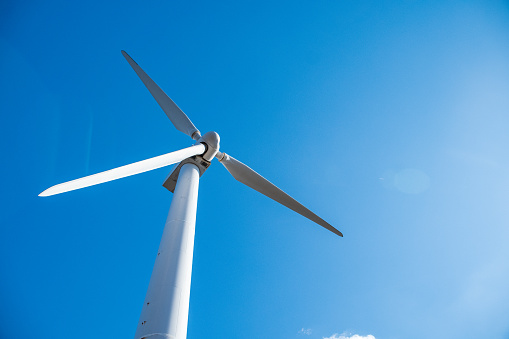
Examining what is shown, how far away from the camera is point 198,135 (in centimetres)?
1485

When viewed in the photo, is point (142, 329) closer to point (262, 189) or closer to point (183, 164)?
point (183, 164)

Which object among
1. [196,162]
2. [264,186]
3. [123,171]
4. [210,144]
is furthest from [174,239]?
[264,186]

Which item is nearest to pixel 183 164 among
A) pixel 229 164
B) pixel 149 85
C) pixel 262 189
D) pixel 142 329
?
pixel 229 164

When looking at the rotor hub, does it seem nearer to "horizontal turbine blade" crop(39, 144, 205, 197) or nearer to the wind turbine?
the wind turbine

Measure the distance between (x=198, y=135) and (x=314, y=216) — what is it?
669cm

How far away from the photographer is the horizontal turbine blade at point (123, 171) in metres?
6.40

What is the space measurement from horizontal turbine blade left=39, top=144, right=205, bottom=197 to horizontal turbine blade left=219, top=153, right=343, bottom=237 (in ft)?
8.56

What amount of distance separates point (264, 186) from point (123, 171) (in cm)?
783

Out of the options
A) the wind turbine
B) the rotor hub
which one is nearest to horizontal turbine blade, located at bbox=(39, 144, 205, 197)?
the wind turbine

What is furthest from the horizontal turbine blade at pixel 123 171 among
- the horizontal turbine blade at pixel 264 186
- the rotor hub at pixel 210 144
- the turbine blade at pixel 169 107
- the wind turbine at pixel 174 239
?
the turbine blade at pixel 169 107

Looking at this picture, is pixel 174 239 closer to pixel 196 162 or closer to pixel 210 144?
pixel 196 162

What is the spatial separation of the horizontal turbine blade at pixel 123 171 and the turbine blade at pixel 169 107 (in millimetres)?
3489

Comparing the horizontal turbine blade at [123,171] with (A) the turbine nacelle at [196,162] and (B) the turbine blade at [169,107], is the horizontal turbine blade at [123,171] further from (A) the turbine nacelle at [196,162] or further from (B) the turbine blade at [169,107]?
(B) the turbine blade at [169,107]

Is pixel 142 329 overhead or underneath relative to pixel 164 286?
underneath
